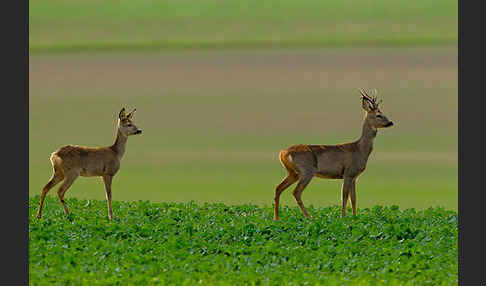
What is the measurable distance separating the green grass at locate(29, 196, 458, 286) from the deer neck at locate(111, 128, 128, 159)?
4.05ft

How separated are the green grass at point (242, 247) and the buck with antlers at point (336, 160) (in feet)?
2.00

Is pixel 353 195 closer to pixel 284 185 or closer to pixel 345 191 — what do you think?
pixel 345 191

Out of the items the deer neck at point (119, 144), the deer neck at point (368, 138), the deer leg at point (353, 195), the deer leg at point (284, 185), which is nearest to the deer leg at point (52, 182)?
the deer neck at point (119, 144)

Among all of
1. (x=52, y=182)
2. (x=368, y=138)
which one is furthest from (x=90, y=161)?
(x=368, y=138)

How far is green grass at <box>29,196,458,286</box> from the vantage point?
14469 mm

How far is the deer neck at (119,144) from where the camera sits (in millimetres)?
18578

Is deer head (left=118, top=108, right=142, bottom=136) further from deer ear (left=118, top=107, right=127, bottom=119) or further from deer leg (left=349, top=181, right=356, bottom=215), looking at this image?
deer leg (left=349, top=181, right=356, bottom=215)

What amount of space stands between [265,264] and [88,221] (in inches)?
169

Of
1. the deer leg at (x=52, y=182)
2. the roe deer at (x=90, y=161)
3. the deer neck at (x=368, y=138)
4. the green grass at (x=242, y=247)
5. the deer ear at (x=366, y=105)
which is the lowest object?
the green grass at (x=242, y=247)

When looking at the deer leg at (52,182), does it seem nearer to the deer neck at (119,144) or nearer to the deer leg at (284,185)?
the deer neck at (119,144)

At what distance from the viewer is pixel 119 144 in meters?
18.6

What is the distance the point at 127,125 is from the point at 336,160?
13.1 feet

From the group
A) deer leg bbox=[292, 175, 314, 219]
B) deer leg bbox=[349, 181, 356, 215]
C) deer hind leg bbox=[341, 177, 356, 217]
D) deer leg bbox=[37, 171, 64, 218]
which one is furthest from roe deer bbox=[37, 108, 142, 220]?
deer leg bbox=[349, 181, 356, 215]

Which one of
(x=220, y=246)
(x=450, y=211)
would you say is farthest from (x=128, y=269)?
(x=450, y=211)
